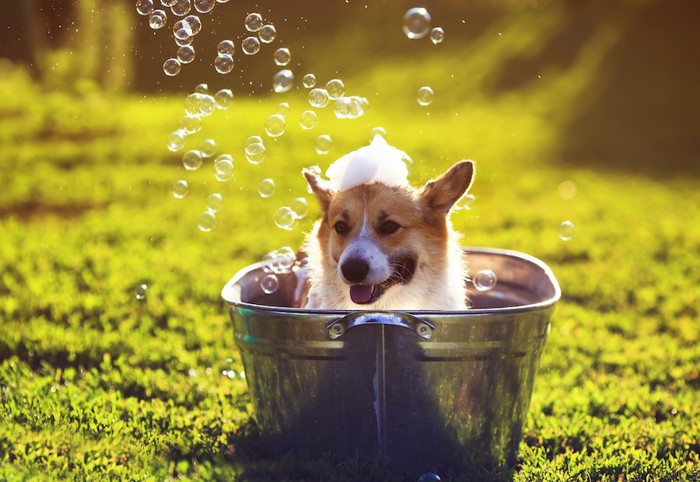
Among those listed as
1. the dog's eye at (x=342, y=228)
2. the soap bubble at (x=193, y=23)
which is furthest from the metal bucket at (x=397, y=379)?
the soap bubble at (x=193, y=23)

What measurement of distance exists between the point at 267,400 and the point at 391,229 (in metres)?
0.97

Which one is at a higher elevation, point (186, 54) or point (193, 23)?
point (193, 23)

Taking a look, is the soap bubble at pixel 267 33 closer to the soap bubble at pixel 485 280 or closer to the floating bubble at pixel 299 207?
the floating bubble at pixel 299 207

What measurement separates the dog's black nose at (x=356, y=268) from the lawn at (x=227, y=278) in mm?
788

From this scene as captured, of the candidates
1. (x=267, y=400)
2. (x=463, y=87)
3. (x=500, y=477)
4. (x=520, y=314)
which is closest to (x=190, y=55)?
(x=267, y=400)

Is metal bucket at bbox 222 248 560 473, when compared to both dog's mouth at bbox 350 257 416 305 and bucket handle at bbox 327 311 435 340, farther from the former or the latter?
dog's mouth at bbox 350 257 416 305

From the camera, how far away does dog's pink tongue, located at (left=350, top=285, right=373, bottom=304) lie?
13.0 feet

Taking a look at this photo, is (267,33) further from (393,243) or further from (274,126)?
(393,243)

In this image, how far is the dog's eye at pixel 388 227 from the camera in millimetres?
4137

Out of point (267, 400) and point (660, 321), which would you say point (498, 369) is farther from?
point (660, 321)

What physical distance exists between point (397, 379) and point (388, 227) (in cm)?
79

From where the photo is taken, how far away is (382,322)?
3520 millimetres

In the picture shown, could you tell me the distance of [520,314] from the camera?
370cm

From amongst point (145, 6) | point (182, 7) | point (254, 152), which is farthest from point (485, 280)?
point (145, 6)
